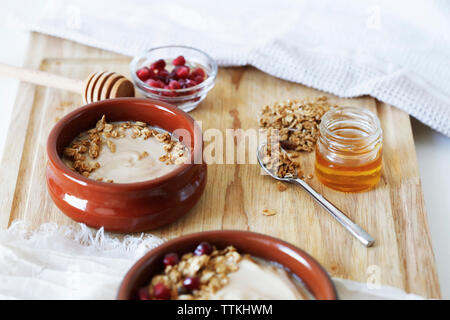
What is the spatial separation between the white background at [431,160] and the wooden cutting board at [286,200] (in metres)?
0.09

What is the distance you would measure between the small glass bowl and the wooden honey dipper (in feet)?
0.17

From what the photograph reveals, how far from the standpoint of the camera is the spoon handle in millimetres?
1445

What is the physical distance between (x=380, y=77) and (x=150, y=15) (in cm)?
90

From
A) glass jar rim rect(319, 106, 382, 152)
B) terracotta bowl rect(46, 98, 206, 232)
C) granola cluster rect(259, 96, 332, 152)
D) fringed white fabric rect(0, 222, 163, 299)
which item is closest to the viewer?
fringed white fabric rect(0, 222, 163, 299)

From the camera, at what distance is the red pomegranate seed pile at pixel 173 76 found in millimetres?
1893

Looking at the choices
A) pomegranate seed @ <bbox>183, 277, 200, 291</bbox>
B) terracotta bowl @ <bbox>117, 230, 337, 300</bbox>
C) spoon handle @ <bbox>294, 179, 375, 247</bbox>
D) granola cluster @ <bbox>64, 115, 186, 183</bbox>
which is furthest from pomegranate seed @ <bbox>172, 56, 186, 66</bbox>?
pomegranate seed @ <bbox>183, 277, 200, 291</bbox>

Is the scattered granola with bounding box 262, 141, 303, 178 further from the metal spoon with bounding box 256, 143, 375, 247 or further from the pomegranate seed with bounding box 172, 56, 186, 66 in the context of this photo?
the pomegranate seed with bounding box 172, 56, 186, 66

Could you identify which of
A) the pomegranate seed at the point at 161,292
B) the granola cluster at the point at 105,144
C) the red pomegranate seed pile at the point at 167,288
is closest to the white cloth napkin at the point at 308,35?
the granola cluster at the point at 105,144

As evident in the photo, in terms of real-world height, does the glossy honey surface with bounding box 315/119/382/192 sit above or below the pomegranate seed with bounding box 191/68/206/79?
above

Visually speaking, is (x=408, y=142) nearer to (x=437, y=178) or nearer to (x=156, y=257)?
(x=437, y=178)

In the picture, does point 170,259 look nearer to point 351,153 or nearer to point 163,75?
point 351,153

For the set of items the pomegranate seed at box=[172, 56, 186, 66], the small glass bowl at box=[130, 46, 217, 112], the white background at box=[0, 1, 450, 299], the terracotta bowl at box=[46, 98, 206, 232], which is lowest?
the white background at box=[0, 1, 450, 299]

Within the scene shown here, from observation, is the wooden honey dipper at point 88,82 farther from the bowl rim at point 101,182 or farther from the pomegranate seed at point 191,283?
the pomegranate seed at point 191,283
